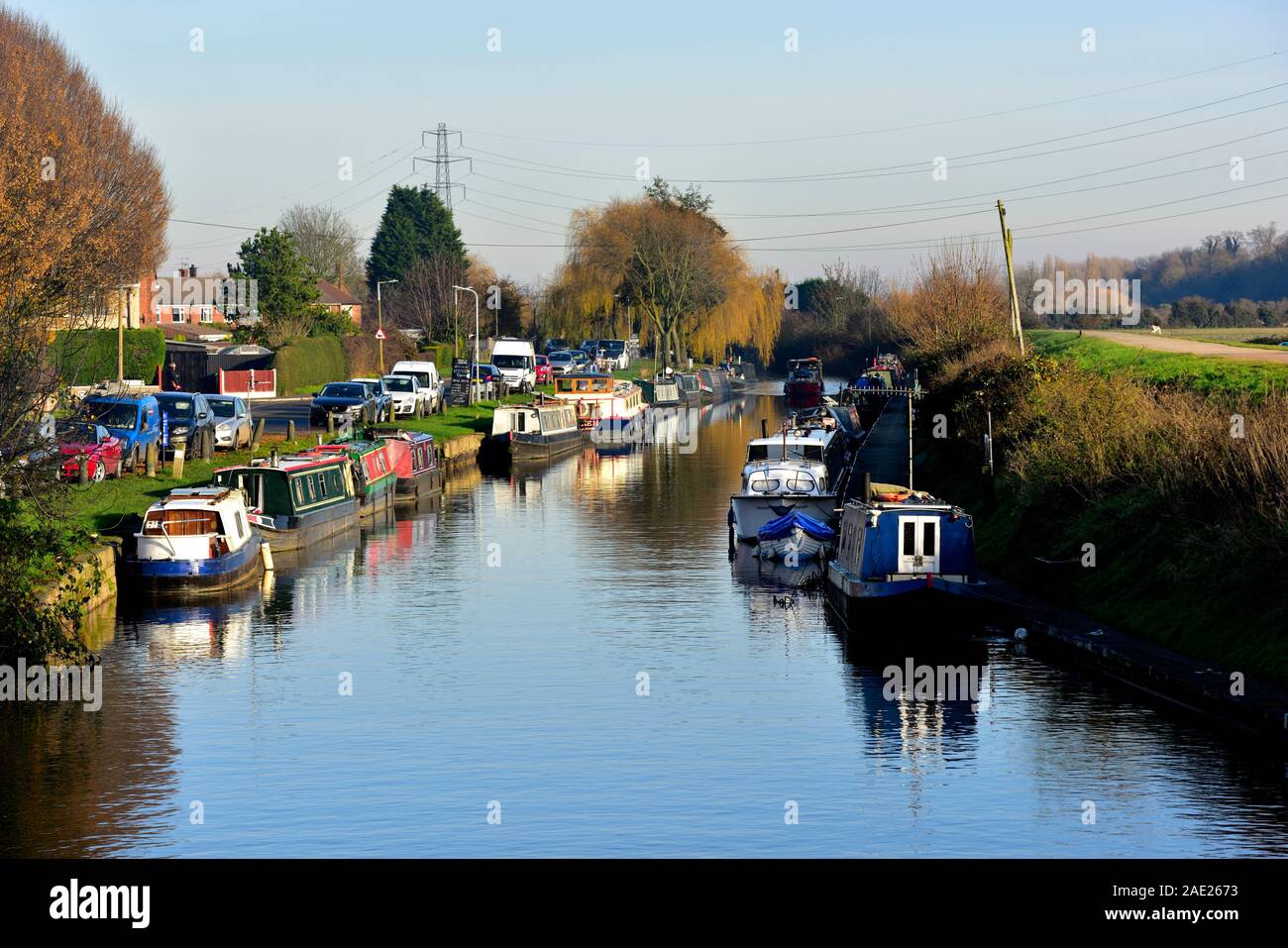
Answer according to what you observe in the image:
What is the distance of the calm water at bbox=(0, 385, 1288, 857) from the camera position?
21750 millimetres

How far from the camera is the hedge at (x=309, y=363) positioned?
94938 millimetres

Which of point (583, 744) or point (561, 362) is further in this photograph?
point (561, 362)

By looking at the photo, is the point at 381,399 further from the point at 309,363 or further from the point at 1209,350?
the point at 1209,350

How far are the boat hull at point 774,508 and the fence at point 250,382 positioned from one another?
43.6 metres

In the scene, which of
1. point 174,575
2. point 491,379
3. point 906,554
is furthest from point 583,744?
point 491,379

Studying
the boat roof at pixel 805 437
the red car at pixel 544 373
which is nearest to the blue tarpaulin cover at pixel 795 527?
the boat roof at pixel 805 437

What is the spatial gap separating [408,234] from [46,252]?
131 m

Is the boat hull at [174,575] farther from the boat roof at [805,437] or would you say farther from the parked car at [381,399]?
the parked car at [381,399]

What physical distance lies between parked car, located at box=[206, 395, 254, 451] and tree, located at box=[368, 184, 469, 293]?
12131 centimetres

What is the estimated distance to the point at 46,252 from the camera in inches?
2039

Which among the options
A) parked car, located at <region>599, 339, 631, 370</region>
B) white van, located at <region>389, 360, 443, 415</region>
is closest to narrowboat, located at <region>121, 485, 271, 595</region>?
white van, located at <region>389, 360, 443, 415</region>

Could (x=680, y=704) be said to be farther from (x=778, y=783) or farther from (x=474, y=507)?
(x=474, y=507)

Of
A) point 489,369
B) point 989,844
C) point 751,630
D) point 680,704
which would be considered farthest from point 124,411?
point 489,369

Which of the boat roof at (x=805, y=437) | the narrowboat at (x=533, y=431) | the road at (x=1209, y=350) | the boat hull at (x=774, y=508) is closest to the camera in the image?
the boat hull at (x=774, y=508)
